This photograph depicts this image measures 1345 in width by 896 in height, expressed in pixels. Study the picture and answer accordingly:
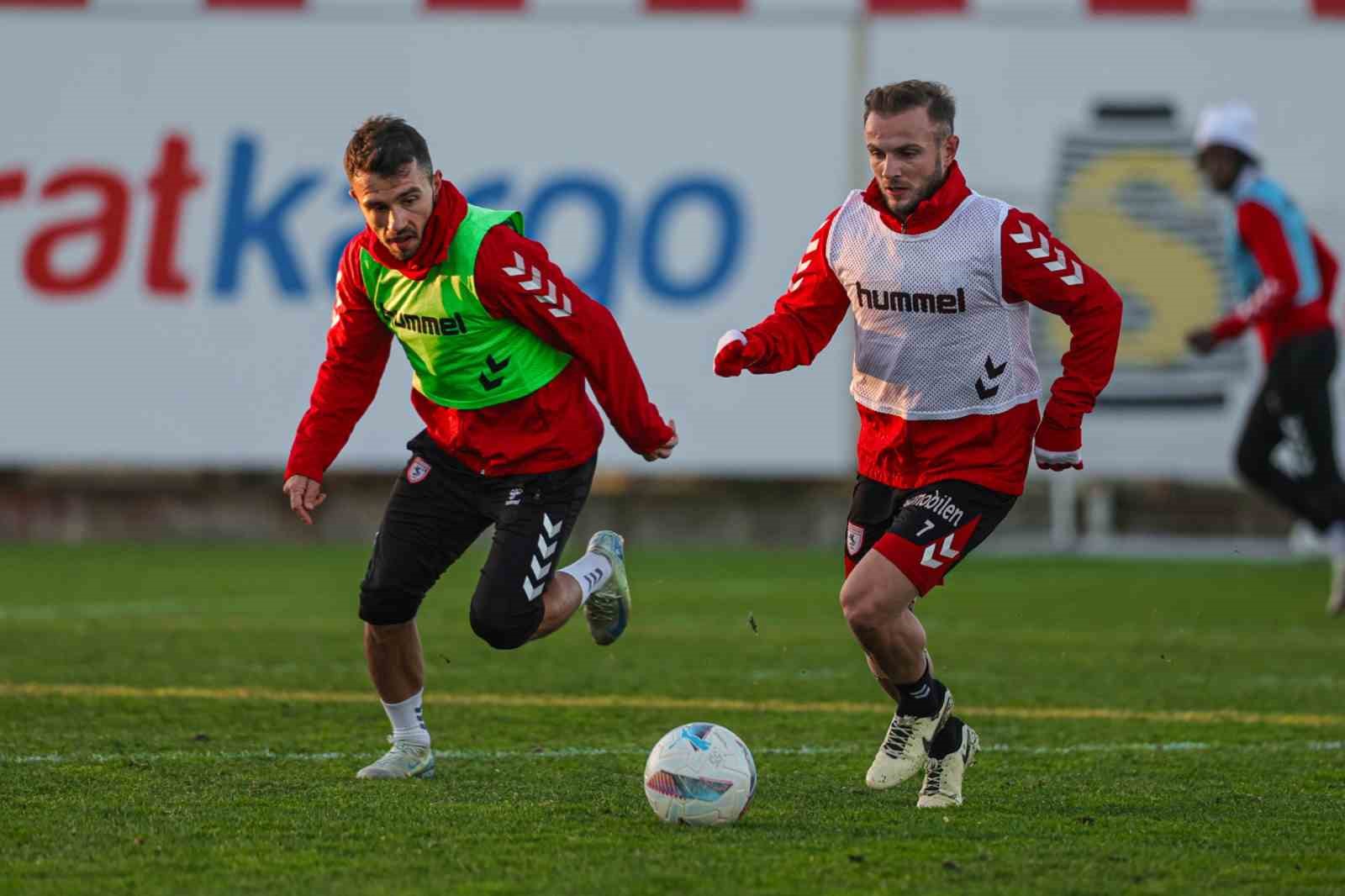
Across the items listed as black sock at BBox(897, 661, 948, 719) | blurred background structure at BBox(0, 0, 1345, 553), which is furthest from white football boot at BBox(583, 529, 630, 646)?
blurred background structure at BBox(0, 0, 1345, 553)

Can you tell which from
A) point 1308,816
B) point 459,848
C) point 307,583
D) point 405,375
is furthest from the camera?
point 405,375

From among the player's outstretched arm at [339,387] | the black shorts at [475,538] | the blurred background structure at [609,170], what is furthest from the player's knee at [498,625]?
the blurred background structure at [609,170]

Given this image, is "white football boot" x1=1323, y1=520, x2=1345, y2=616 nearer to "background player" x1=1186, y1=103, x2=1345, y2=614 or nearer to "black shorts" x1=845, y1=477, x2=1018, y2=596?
"background player" x1=1186, y1=103, x2=1345, y2=614

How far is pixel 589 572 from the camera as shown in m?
6.26

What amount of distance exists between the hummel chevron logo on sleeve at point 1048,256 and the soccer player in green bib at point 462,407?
3.55 feet

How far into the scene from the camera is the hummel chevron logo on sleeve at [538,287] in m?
5.52

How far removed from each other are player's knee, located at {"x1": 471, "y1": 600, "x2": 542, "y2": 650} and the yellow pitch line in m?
1.47

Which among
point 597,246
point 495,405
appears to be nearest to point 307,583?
point 597,246

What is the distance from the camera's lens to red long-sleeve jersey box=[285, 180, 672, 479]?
5547 mm

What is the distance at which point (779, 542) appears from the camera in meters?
15.4

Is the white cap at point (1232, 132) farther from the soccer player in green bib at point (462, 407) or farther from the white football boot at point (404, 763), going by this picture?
the white football boot at point (404, 763)

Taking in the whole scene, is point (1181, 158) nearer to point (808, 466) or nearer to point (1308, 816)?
point (808, 466)

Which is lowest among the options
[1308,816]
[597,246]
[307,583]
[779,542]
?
[779,542]

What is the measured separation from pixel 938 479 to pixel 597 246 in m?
9.18
